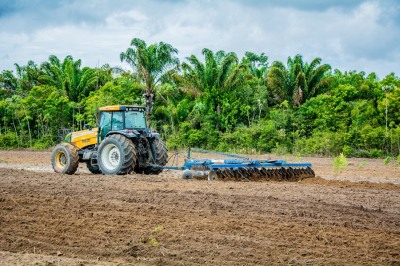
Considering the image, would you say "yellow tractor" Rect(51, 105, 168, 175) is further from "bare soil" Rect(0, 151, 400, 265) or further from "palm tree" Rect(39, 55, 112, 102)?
"palm tree" Rect(39, 55, 112, 102)

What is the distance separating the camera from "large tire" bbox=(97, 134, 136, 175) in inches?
586

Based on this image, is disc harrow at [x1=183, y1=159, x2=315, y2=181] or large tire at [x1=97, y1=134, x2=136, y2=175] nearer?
disc harrow at [x1=183, y1=159, x2=315, y2=181]

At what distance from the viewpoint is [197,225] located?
8.32 metres

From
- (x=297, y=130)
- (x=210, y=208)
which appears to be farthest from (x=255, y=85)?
(x=210, y=208)

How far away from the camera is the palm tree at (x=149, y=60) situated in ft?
121

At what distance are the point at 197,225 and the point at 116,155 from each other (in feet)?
24.7

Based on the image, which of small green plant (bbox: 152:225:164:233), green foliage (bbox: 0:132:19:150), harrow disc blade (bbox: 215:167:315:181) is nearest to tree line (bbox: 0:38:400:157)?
green foliage (bbox: 0:132:19:150)

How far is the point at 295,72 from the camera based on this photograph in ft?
125

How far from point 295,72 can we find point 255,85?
301 cm

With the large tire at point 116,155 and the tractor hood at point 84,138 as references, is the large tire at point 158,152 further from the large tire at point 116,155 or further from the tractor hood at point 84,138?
the tractor hood at point 84,138

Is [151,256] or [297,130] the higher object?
[297,130]

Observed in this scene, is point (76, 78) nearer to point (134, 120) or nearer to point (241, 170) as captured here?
point (134, 120)

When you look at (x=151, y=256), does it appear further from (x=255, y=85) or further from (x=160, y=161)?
(x=255, y=85)

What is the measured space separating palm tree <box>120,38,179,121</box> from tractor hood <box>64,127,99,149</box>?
19363 millimetres
